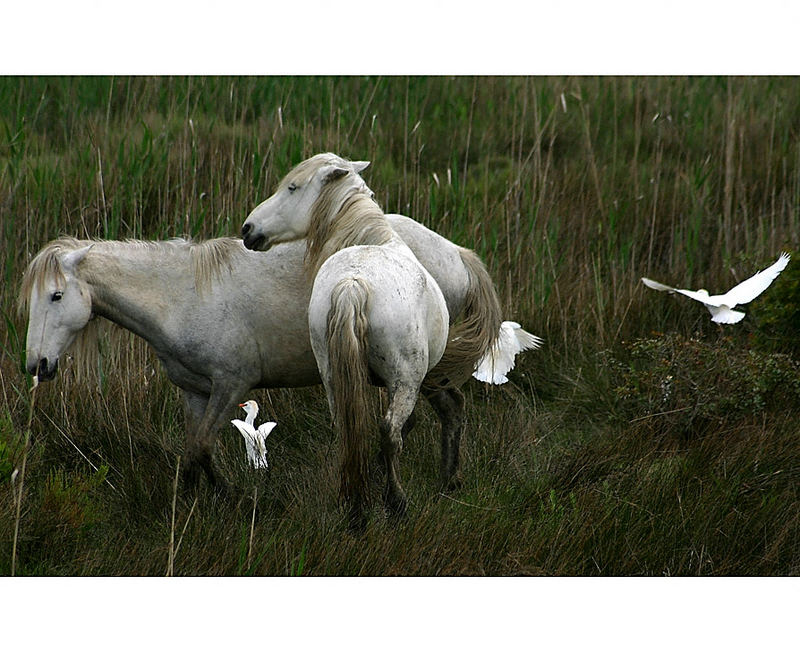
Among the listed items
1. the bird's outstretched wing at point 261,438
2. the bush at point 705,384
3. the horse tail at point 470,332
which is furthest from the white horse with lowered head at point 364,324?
the bush at point 705,384

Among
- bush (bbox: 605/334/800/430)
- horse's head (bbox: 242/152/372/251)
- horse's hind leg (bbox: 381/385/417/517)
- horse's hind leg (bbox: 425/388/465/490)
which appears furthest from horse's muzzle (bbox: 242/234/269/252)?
bush (bbox: 605/334/800/430)

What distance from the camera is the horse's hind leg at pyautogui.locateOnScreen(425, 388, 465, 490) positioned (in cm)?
469

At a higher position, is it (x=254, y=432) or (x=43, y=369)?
(x=43, y=369)

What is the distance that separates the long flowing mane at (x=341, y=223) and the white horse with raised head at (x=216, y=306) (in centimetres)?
30

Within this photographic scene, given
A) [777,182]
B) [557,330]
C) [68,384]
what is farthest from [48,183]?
[777,182]

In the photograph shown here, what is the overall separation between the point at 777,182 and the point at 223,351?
5.97 meters

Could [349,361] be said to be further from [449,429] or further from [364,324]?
[449,429]

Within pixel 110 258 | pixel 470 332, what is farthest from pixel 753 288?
pixel 110 258

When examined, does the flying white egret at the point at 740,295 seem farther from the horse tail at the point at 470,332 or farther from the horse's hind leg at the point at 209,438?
the horse's hind leg at the point at 209,438

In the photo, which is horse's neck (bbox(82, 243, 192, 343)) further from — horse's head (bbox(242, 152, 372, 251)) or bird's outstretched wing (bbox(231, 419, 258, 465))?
bird's outstretched wing (bbox(231, 419, 258, 465))

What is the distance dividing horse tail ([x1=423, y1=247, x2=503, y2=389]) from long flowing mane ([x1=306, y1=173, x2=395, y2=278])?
77 centimetres

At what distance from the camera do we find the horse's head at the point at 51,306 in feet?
13.0

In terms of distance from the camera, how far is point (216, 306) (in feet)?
14.3

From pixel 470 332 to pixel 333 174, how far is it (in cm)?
109
